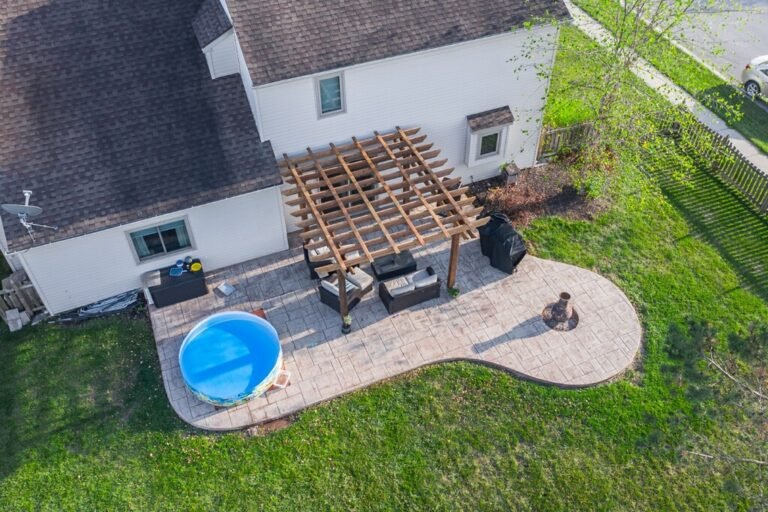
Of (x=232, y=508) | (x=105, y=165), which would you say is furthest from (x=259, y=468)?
(x=105, y=165)

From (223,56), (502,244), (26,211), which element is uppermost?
(223,56)

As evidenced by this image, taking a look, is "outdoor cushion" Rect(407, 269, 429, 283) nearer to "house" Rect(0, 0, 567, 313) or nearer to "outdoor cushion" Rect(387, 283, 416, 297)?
"outdoor cushion" Rect(387, 283, 416, 297)

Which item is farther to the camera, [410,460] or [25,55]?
[25,55]

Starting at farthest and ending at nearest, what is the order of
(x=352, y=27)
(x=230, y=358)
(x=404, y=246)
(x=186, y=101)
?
(x=186, y=101) < (x=352, y=27) < (x=230, y=358) < (x=404, y=246)

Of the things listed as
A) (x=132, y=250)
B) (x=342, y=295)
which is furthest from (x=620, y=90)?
(x=132, y=250)

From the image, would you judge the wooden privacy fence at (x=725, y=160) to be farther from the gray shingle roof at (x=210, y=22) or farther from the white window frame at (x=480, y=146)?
the gray shingle roof at (x=210, y=22)

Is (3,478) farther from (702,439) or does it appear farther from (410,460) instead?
(702,439)

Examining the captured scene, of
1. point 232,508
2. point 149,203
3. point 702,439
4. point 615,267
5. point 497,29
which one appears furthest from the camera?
point 615,267

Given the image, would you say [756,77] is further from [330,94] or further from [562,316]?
[330,94]
